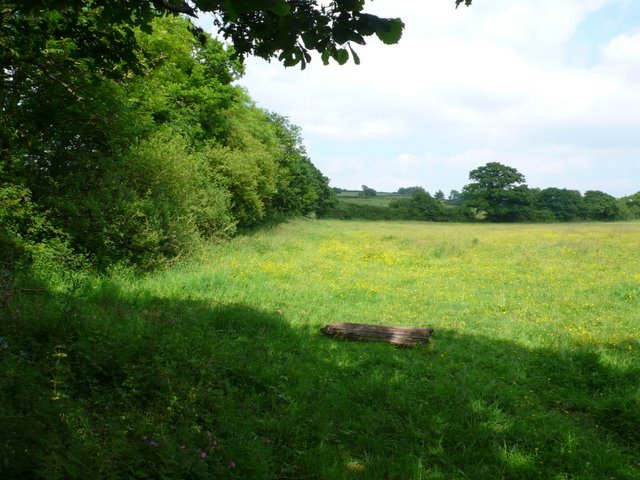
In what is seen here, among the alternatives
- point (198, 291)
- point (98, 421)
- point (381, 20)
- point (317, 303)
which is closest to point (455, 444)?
point (98, 421)

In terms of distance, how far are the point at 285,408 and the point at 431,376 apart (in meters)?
2.55

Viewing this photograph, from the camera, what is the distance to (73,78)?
10727 millimetres

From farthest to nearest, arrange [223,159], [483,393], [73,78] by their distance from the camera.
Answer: [223,159], [73,78], [483,393]

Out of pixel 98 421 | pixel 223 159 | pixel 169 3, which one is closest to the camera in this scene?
pixel 98 421

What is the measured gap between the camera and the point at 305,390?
18.3 feet

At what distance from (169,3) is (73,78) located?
771cm

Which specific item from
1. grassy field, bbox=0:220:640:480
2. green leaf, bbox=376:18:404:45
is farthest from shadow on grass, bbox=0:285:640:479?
green leaf, bbox=376:18:404:45

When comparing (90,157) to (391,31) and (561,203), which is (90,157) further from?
(561,203)

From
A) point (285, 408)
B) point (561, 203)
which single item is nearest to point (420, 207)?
point (561, 203)

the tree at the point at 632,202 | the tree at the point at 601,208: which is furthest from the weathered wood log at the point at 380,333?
the tree at the point at 632,202

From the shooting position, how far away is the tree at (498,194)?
80688 mm

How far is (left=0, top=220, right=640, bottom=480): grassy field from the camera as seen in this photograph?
138 inches

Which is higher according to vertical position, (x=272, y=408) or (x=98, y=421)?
(x=98, y=421)

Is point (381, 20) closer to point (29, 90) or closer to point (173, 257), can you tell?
point (29, 90)
